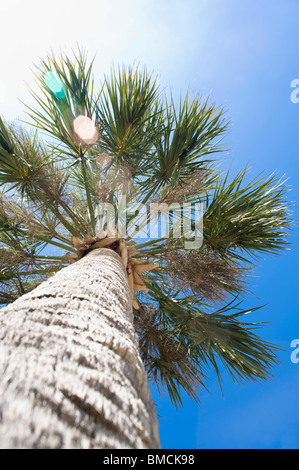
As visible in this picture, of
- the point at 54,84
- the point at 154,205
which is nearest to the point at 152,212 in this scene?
the point at 154,205

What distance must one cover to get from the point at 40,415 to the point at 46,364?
0.18m

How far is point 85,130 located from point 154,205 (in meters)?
1.48

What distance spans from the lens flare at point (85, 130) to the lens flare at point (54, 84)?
16.7 inches

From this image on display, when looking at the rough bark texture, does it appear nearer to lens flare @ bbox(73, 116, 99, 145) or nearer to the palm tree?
the palm tree

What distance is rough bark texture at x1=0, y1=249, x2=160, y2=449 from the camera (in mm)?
534

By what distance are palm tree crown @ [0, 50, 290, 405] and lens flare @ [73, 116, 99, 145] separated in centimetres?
1

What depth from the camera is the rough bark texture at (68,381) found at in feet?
1.75

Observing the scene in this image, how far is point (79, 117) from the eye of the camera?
12.2ft

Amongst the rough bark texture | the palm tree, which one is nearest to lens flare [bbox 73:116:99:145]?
the palm tree

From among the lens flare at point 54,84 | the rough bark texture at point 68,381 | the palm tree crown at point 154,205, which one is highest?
the lens flare at point 54,84

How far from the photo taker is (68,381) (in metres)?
0.67

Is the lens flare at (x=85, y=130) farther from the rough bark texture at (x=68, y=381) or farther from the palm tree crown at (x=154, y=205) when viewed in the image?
the rough bark texture at (x=68, y=381)

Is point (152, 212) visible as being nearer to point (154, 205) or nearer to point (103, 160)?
point (154, 205)

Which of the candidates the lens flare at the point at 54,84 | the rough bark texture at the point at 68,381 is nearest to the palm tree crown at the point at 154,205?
the lens flare at the point at 54,84
